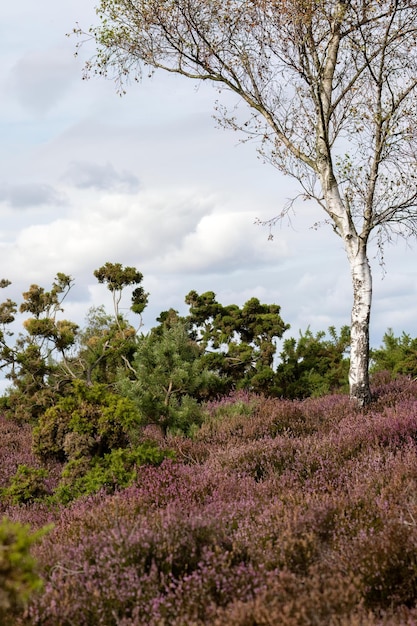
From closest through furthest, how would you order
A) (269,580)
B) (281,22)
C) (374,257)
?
(269,580), (281,22), (374,257)

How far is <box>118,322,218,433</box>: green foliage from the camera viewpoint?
9.77 metres

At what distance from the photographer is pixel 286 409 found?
9930 millimetres

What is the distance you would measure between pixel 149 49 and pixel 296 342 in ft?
22.1

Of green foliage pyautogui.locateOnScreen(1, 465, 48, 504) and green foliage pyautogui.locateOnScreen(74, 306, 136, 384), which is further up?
green foliage pyautogui.locateOnScreen(74, 306, 136, 384)

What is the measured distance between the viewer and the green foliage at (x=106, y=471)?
682cm

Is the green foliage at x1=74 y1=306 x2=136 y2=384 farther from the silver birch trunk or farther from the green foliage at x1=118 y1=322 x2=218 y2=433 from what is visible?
the silver birch trunk

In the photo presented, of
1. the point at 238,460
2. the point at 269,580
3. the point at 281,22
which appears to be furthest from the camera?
the point at 281,22

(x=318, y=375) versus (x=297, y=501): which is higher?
(x=318, y=375)

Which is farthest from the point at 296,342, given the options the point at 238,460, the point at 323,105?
the point at 238,460

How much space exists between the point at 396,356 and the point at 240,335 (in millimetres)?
3486

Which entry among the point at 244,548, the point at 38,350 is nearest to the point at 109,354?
the point at 38,350

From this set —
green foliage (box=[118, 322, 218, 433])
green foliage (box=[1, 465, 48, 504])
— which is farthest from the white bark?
green foliage (box=[1, 465, 48, 504])

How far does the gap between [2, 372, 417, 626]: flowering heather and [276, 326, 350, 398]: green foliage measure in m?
6.56

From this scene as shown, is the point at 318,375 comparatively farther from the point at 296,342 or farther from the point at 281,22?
the point at 281,22
